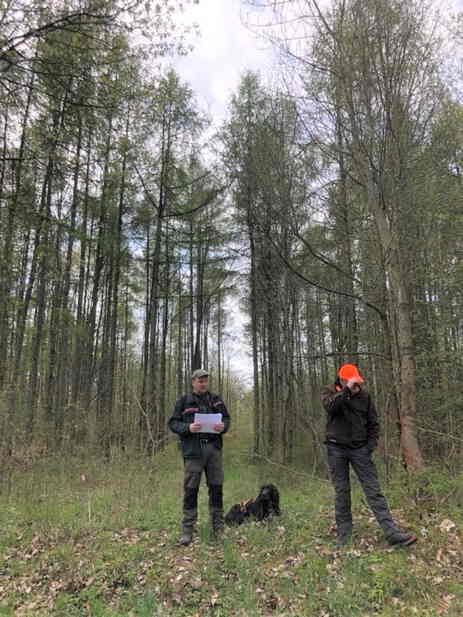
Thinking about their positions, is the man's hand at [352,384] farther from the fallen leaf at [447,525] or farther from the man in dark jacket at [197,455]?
the fallen leaf at [447,525]

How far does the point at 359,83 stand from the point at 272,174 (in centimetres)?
212

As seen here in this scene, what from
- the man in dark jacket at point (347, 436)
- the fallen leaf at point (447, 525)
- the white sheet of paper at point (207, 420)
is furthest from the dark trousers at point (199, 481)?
the fallen leaf at point (447, 525)

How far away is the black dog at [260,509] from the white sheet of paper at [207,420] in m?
1.62

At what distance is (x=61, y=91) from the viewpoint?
21.3 ft

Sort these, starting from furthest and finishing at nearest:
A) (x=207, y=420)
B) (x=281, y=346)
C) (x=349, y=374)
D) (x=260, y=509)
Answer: (x=281, y=346), (x=260, y=509), (x=207, y=420), (x=349, y=374)

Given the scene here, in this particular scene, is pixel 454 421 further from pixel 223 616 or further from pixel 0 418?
pixel 0 418

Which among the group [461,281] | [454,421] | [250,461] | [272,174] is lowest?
[250,461]

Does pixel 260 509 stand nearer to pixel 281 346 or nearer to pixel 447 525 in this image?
pixel 447 525

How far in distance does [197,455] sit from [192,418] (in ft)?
1.37

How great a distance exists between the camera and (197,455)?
4.45 m

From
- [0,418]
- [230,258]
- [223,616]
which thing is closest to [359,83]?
[223,616]

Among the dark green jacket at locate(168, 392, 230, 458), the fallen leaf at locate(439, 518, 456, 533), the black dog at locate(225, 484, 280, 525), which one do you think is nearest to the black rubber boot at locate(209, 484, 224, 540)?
the dark green jacket at locate(168, 392, 230, 458)

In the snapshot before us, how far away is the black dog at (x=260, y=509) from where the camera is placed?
5207 mm

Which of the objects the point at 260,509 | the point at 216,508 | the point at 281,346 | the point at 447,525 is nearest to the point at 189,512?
the point at 216,508
